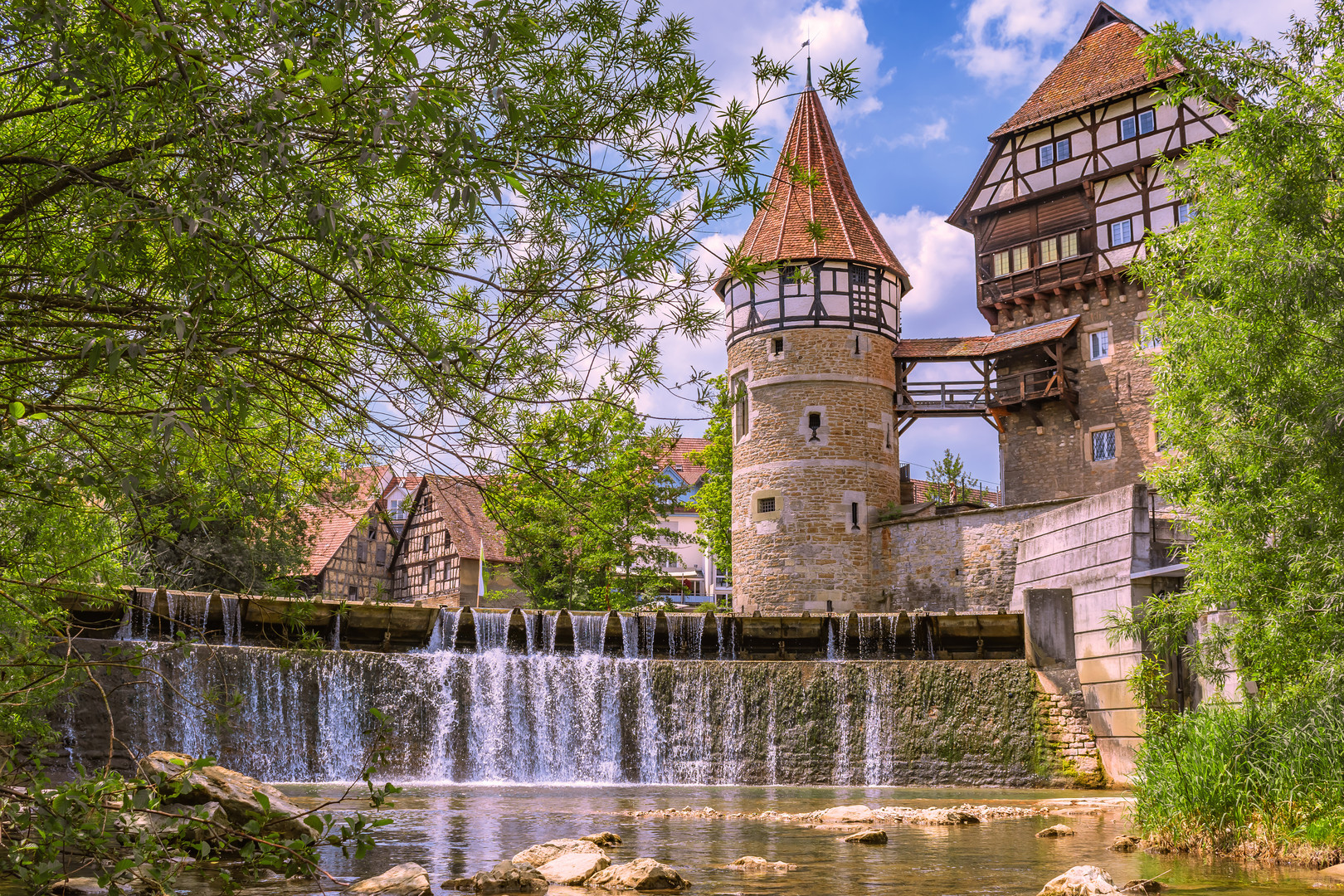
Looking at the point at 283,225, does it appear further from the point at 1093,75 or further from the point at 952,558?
the point at 1093,75

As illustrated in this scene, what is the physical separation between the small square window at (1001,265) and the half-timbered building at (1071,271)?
0.09ft

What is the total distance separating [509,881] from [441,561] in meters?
30.6

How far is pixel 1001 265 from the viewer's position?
2773 cm

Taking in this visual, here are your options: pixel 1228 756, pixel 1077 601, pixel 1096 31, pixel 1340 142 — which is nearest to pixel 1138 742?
pixel 1077 601

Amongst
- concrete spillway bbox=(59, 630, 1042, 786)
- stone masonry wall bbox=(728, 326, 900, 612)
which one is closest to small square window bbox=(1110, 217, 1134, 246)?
stone masonry wall bbox=(728, 326, 900, 612)

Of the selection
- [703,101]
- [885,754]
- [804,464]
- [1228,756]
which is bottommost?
[885,754]

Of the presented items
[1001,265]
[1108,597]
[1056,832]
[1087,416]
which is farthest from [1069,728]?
[1001,265]

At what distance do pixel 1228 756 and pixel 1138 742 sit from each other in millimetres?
7382

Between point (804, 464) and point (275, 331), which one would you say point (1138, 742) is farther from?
point (275, 331)

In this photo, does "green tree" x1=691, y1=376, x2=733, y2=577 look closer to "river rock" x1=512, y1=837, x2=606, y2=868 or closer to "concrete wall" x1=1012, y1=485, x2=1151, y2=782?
"concrete wall" x1=1012, y1=485, x2=1151, y2=782

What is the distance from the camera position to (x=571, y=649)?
18.8 m

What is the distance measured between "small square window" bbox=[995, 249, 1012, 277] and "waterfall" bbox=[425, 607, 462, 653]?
16303 mm

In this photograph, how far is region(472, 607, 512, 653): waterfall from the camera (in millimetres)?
18422

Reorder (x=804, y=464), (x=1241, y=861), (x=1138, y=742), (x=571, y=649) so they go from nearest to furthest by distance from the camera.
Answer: (x=1241, y=861) → (x=1138, y=742) → (x=571, y=649) → (x=804, y=464)
